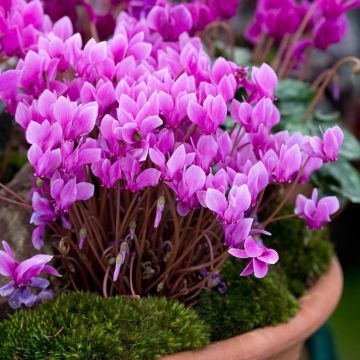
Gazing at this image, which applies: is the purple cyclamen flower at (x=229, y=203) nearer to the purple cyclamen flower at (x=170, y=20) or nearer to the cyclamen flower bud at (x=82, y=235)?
the cyclamen flower bud at (x=82, y=235)

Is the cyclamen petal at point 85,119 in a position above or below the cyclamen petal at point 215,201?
above

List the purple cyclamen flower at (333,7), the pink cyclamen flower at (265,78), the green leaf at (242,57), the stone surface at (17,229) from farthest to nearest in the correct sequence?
the green leaf at (242,57), the purple cyclamen flower at (333,7), the stone surface at (17,229), the pink cyclamen flower at (265,78)

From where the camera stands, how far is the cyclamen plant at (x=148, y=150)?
88 centimetres

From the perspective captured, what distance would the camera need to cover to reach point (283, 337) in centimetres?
106

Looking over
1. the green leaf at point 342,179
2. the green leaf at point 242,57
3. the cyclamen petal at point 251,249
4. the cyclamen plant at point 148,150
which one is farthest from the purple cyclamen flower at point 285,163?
the green leaf at point 242,57

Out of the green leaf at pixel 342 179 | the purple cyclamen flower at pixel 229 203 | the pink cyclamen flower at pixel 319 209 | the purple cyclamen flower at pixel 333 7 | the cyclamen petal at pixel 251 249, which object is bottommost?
the green leaf at pixel 342 179

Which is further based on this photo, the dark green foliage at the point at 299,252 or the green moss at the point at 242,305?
the dark green foliage at the point at 299,252

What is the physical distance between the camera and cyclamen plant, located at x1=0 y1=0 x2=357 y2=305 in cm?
88

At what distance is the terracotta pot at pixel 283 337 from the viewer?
99 cm

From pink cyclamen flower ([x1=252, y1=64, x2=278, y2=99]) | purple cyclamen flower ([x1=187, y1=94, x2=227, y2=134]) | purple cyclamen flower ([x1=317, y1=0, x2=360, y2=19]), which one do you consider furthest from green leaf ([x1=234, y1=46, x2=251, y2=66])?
purple cyclamen flower ([x1=187, y1=94, x2=227, y2=134])

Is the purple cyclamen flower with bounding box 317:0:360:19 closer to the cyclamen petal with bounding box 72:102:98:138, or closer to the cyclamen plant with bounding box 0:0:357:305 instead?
the cyclamen plant with bounding box 0:0:357:305

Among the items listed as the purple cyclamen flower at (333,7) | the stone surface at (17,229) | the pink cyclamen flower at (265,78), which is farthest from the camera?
the purple cyclamen flower at (333,7)

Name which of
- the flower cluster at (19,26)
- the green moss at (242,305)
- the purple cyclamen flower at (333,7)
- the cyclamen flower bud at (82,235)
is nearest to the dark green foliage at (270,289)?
the green moss at (242,305)

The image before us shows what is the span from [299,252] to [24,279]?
0.58m
